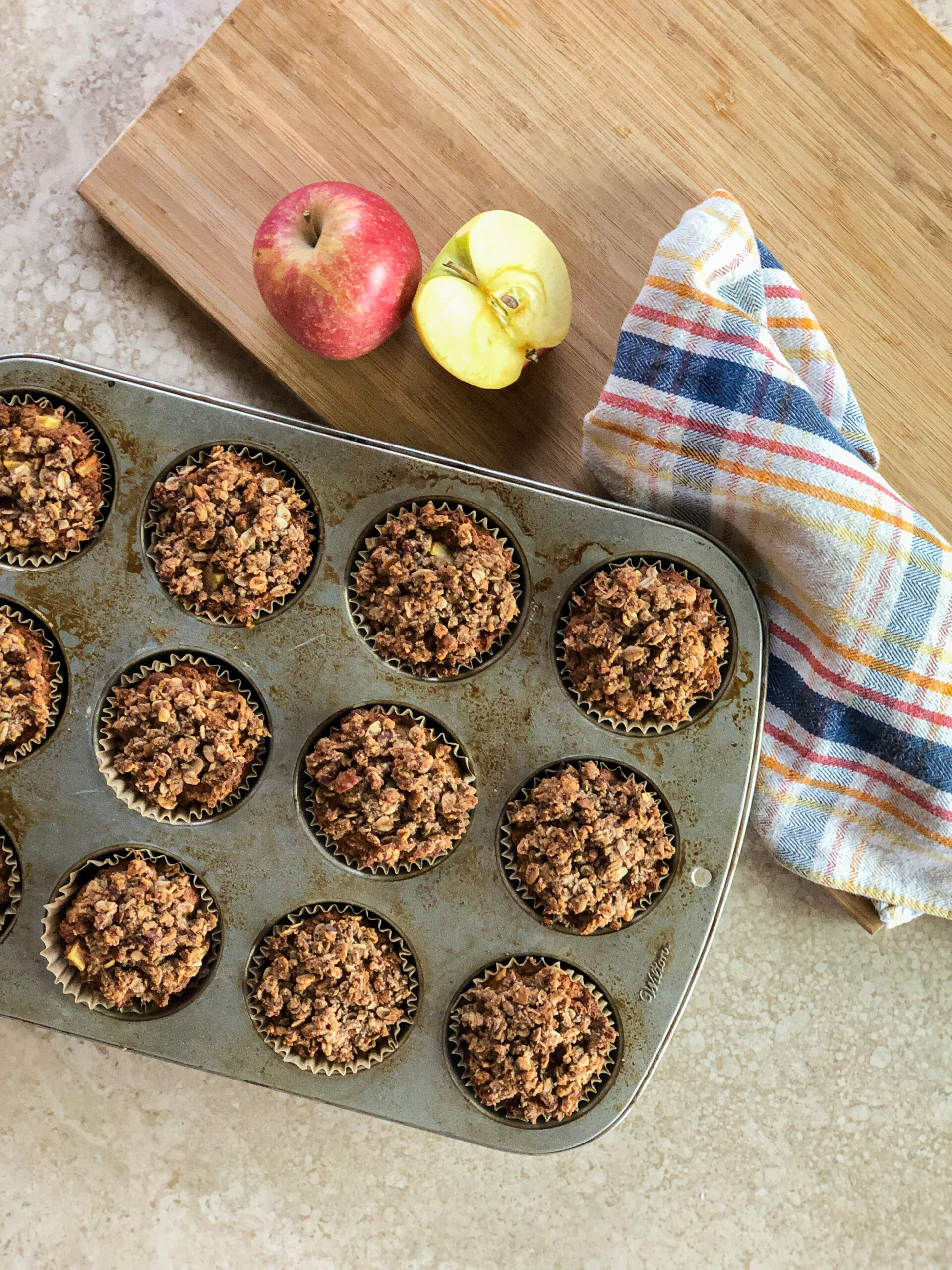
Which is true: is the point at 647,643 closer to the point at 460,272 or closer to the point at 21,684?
the point at 460,272

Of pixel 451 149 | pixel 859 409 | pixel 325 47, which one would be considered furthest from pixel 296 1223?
pixel 325 47

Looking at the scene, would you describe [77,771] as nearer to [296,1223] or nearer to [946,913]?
[296,1223]

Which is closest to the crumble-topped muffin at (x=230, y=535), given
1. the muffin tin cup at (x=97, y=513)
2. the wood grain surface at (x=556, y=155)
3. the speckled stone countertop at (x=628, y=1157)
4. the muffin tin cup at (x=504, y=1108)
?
the muffin tin cup at (x=97, y=513)

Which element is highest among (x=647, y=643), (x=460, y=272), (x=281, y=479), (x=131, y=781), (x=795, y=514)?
(x=795, y=514)

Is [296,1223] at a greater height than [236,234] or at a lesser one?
lesser

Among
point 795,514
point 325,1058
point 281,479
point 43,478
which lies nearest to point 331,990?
point 325,1058
